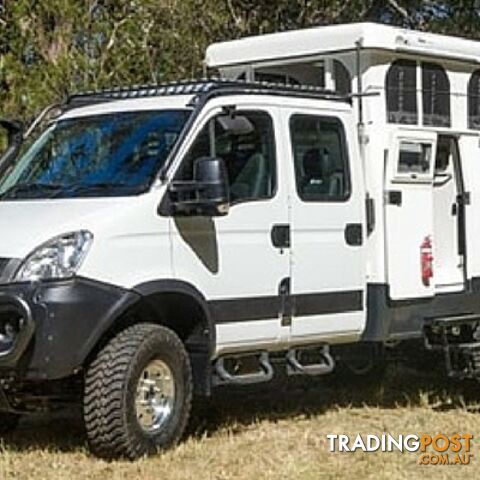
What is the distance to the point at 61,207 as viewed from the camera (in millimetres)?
7551

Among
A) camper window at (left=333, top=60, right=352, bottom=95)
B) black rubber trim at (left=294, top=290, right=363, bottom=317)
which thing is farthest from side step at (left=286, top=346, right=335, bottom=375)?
camper window at (left=333, top=60, right=352, bottom=95)

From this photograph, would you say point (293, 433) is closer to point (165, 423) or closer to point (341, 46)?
point (165, 423)

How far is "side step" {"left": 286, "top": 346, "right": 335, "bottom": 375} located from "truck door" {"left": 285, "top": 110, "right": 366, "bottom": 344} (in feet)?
0.51

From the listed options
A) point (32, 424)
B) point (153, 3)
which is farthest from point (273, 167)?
point (153, 3)

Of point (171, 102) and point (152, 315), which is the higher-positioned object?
point (171, 102)

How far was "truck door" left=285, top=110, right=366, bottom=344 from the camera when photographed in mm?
8469

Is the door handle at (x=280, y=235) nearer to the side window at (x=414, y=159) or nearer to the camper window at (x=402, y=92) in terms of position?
the side window at (x=414, y=159)

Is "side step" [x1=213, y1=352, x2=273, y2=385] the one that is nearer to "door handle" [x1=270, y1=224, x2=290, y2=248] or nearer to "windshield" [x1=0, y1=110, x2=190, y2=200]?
"door handle" [x1=270, y1=224, x2=290, y2=248]

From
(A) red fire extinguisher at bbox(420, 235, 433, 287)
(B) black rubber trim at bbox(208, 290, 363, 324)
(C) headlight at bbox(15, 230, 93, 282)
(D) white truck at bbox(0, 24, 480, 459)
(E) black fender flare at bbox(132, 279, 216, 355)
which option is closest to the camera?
(C) headlight at bbox(15, 230, 93, 282)

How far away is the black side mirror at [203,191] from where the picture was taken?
752cm

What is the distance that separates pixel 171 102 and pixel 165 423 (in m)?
2.15

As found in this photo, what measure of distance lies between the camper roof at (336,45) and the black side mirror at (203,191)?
1.85 metres

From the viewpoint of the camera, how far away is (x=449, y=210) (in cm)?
977

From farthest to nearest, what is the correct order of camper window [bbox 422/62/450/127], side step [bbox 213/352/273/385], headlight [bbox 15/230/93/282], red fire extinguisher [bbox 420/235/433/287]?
camper window [bbox 422/62/450/127] < red fire extinguisher [bbox 420/235/433/287] < side step [bbox 213/352/273/385] < headlight [bbox 15/230/93/282]
